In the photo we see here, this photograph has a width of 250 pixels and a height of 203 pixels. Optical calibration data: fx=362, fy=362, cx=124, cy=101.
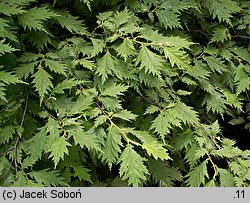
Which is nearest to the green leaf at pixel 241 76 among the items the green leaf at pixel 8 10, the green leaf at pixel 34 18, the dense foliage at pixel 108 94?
the dense foliage at pixel 108 94

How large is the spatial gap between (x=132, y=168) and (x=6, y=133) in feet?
2.05

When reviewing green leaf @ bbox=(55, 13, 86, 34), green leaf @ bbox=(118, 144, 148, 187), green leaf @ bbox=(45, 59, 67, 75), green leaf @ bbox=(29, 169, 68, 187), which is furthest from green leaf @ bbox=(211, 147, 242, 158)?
green leaf @ bbox=(55, 13, 86, 34)

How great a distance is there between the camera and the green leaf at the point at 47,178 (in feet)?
5.25

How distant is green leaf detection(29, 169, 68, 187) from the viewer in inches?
63.0

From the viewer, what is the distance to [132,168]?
59.6 inches

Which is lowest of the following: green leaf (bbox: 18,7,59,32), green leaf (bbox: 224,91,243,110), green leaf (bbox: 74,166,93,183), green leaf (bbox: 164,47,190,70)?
green leaf (bbox: 74,166,93,183)

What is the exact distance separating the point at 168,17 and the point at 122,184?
0.94m

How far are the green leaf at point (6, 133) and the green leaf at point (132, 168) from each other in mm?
546

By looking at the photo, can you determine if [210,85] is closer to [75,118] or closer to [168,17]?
[168,17]

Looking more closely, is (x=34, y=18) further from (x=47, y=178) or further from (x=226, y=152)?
(x=226, y=152)

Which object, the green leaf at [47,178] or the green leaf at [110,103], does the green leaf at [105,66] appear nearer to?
the green leaf at [110,103]

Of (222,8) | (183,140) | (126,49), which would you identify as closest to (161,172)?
(183,140)

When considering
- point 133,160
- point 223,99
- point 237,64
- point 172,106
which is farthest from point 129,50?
point 237,64

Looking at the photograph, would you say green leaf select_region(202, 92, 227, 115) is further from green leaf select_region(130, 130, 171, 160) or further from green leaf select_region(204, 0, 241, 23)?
green leaf select_region(130, 130, 171, 160)
